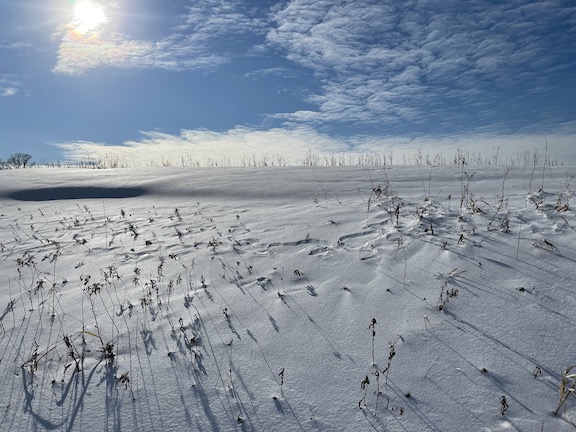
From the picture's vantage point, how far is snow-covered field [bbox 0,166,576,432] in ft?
6.55

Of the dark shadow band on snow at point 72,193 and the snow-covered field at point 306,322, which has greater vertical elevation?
the dark shadow band on snow at point 72,193

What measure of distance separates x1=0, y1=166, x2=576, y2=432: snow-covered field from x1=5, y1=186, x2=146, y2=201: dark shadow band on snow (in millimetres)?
3376

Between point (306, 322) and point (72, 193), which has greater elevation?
point (72, 193)

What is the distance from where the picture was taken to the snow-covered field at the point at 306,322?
1997 mm

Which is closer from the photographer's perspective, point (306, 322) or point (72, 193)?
point (306, 322)

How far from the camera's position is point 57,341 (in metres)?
2.76

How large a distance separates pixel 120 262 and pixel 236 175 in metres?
5.60

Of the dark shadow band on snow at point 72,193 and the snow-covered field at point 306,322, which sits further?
the dark shadow band on snow at point 72,193

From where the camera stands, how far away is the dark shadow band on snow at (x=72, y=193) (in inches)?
347

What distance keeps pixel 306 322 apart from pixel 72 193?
331 inches

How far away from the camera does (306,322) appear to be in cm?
274

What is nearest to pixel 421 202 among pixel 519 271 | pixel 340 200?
pixel 340 200

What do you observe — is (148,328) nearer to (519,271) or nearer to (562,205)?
(519,271)

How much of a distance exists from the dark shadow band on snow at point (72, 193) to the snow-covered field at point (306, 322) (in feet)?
11.1
